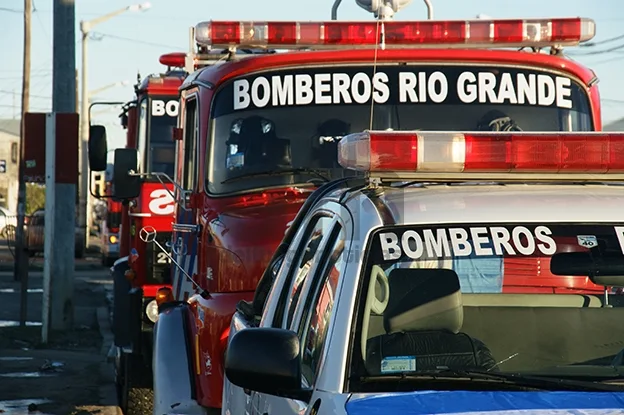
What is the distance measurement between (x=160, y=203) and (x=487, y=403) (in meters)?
9.21

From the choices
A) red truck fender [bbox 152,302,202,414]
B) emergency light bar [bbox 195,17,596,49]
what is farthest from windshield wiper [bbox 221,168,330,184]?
emergency light bar [bbox 195,17,596,49]

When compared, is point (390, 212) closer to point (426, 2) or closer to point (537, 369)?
point (537, 369)

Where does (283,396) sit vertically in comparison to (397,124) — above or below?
below

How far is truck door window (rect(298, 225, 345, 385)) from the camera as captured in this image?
4.02 m

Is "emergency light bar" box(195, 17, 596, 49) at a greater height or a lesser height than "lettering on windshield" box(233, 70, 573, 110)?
greater

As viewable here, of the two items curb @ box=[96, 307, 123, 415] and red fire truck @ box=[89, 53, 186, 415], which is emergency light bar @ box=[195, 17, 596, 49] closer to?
red fire truck @ box=[89, 53, 186, 415]

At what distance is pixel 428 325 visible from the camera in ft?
13.4

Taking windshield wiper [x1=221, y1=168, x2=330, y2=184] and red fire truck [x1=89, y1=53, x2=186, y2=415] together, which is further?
red fire truck [x1=89, y1=53, x2=186, y2=415]

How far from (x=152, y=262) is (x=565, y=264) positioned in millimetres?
7974

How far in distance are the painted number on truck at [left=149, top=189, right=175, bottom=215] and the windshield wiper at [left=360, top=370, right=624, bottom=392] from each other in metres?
8.80

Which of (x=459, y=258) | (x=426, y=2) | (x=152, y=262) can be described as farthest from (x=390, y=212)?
(x=152, y=262)

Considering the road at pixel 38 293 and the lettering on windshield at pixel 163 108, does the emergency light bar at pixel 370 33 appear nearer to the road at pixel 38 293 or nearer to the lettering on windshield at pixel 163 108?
the lettering on windshield at pixel 163 108

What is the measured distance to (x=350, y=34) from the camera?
7727mm

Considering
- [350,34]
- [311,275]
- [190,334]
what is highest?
[350,34]
